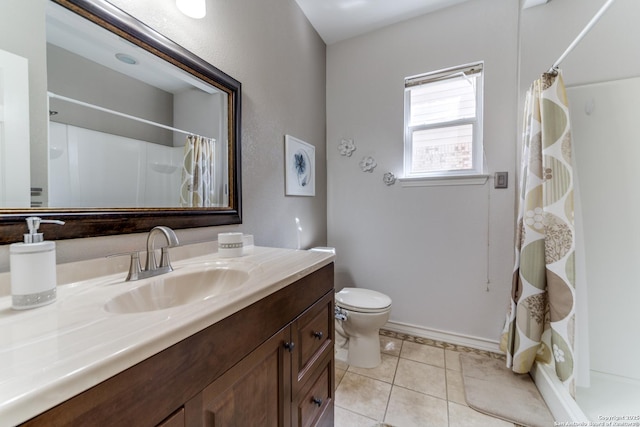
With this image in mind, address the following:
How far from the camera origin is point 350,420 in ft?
4.24

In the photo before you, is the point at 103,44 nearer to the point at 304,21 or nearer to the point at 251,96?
the point at 251,96

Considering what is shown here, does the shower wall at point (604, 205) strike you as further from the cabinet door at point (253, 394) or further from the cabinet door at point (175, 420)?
the cabinet door at point (175, 420)

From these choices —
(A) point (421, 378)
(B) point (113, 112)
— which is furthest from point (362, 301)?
(B) point (113, 112)

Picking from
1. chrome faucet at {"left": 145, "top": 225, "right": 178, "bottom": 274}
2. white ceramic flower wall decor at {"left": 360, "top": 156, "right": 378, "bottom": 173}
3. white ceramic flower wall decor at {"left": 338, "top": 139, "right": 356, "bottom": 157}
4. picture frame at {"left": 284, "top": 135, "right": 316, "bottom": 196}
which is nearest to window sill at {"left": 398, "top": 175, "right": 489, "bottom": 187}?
white ceramic flower wall decor at {"left": 360, "top": 156, "right": 378, "bottom": 173}

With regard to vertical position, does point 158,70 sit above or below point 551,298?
above

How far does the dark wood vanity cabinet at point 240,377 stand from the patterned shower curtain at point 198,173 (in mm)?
617

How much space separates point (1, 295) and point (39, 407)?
0.52 m

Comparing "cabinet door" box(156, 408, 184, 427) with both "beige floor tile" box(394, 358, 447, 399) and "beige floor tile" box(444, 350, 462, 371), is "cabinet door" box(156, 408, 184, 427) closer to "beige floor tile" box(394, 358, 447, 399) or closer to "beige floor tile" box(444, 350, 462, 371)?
"beige floor tile" box(394, 358, 447, 399)

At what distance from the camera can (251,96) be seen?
4.73 ft

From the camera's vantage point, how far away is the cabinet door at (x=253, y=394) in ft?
1.78

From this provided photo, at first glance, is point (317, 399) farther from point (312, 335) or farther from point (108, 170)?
point (108, 170)

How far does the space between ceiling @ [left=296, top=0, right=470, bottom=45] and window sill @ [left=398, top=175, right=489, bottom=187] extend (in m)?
1.25

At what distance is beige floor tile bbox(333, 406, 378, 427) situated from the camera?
1.27 meters

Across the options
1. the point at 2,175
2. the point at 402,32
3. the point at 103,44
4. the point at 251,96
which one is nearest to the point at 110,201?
the point at 2,175
